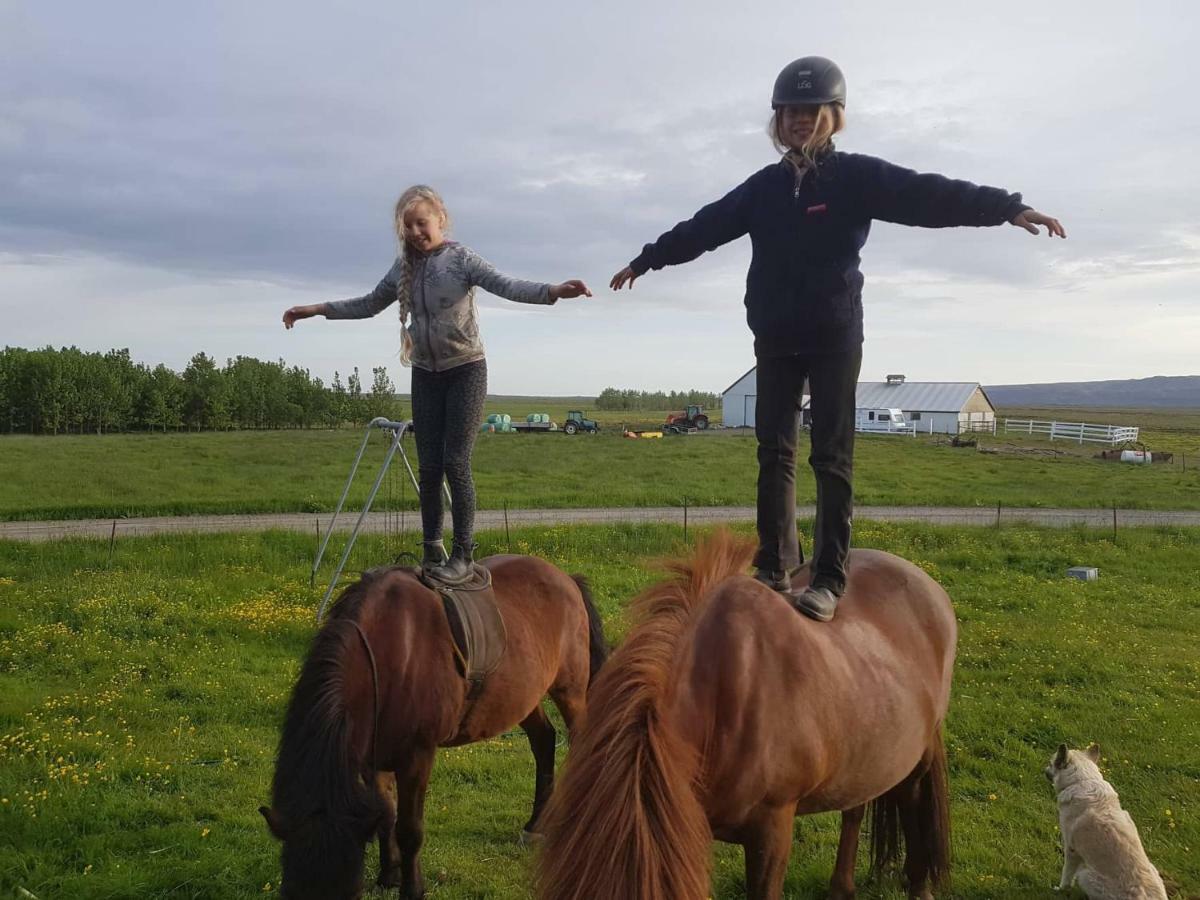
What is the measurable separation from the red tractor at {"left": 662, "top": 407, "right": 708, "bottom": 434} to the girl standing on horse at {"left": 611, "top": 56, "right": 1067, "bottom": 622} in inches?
1891

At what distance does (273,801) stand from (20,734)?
4498 millimetres

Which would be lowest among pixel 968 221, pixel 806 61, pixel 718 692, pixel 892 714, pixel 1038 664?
pixel 1038 664

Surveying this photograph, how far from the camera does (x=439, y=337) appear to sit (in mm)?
4258

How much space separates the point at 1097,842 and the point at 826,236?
352 centimetres

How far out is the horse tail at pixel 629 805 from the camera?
2.06m

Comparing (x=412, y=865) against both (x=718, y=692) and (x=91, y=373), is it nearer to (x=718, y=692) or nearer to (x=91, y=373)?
(x=718, y=692)

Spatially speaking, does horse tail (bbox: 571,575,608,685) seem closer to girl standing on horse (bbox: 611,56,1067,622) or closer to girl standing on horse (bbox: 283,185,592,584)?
girl standing on horse (bbox: 283,185,592,584)

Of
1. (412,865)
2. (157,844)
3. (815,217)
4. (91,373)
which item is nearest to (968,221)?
(815,217)

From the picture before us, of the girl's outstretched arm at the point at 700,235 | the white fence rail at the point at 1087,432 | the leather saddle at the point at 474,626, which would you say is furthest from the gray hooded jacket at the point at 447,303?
the white fence rail at the point at 1087,432

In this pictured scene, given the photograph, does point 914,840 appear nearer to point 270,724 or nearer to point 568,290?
point 568,290

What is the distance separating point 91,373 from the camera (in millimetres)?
62625

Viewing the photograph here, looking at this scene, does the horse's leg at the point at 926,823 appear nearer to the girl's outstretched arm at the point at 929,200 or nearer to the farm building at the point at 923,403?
the girl's outstretched arm at the point at 929,200

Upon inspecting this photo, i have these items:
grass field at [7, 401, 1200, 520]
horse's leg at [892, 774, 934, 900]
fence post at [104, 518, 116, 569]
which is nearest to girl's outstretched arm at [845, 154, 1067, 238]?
horse's leg at [892, 774, 934, 900]

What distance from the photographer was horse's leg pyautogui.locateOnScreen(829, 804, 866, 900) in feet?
13.4
